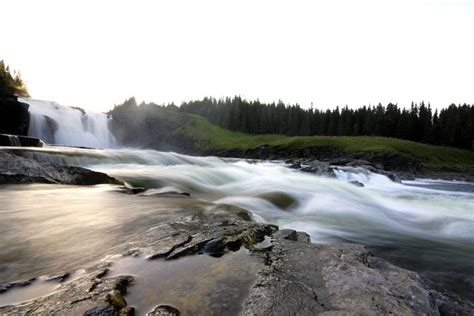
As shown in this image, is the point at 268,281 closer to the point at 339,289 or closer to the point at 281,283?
the point at 281,283

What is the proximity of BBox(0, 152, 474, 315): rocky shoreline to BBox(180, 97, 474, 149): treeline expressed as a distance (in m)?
92.5

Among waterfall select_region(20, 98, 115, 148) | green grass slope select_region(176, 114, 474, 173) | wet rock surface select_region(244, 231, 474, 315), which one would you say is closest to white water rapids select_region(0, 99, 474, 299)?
wet rock surface select_region(244, 231, 474, 315)

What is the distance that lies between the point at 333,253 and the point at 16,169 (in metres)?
9.14

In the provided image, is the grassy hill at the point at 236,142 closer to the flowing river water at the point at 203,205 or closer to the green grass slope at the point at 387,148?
the green grass slope at the point at 387,148

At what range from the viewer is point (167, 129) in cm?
11062

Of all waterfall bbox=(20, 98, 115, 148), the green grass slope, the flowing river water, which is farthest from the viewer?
the green grass slope

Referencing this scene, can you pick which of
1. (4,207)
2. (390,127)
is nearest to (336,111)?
(390,127)

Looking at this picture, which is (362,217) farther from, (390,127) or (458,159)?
(390,127)

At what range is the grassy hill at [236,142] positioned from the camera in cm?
6662

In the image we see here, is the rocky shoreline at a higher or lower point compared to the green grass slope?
lower

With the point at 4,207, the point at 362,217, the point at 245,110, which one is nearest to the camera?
the point at 4,207

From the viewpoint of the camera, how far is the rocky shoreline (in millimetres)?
2662

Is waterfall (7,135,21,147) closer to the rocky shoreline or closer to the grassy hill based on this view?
the rocky shoreline

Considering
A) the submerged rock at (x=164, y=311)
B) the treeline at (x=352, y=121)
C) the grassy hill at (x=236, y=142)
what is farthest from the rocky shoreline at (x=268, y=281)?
the treeline at (x=352, y=121)
